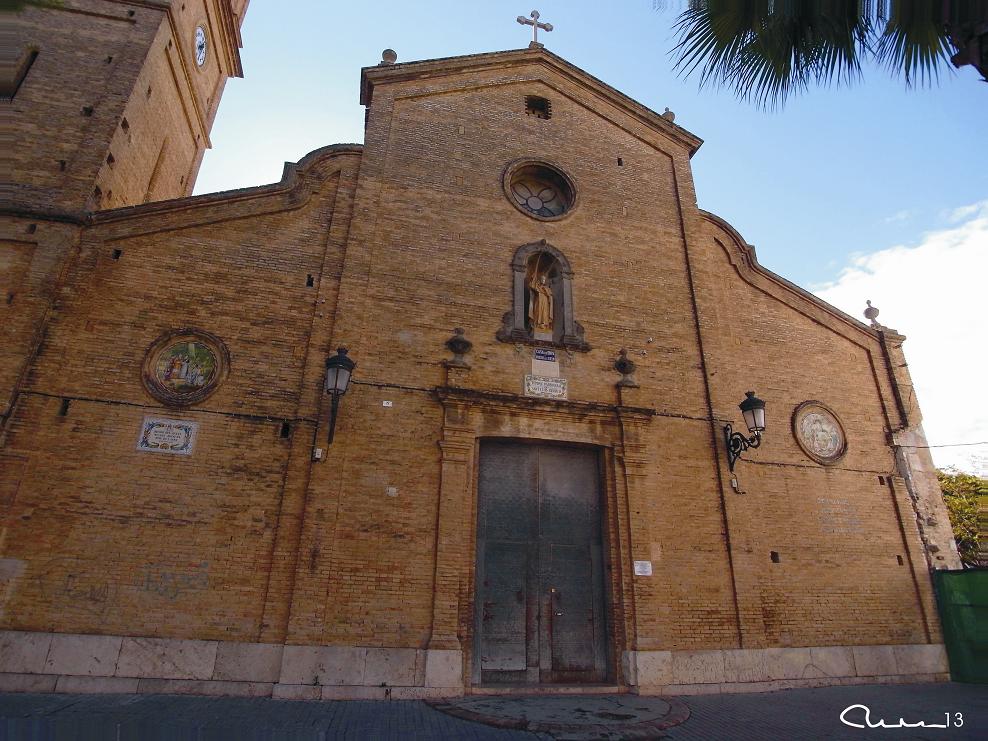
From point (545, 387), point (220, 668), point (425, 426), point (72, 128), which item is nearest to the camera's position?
point (220, 668)

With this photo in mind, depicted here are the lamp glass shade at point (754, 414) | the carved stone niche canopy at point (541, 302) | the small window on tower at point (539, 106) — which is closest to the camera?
the lamp glass shade at point (754, 414)

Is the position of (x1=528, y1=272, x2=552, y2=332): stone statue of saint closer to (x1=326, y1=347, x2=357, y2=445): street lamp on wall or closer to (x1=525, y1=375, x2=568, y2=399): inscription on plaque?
(x1=525, y1=375, x2=568, y2=399): inscription on plaque

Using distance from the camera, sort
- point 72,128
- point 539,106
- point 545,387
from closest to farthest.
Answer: point 545,387, point 72,128, point 539,106

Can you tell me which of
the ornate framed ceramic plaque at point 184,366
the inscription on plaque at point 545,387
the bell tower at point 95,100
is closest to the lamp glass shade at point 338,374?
the ornate framed ceramic plaque at point 184,366

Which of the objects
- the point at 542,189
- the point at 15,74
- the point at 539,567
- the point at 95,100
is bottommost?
the point at 539,567

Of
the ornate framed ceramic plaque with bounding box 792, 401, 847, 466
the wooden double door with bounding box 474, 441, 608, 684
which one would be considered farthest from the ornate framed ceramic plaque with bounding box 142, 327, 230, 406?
the ornate framed ceramic plaque with bounding box 792, 401, 847, 466

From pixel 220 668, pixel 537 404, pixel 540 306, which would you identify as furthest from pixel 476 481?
pixel 220 668

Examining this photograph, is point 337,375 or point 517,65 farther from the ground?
point 517,65

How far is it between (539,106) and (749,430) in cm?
826

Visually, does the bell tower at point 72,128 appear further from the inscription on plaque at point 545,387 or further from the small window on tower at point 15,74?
the inscription on plaque at point 545,387

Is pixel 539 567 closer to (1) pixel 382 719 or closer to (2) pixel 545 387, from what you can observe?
(2) pixel 545 387

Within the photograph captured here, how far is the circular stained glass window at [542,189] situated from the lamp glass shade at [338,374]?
5.44 meters

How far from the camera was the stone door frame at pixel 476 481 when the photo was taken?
8.04 meters

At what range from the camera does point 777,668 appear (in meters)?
8.78
